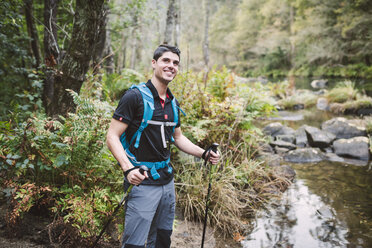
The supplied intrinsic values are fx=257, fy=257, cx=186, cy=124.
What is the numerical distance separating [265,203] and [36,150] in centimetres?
413

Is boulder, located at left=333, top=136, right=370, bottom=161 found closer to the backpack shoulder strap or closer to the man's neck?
the man's neck

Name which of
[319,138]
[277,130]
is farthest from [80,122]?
[277,130]

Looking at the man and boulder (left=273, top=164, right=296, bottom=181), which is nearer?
the man

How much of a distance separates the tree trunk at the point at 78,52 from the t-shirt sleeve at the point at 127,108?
70.8 inches

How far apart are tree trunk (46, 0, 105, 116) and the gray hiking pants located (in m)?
2.01

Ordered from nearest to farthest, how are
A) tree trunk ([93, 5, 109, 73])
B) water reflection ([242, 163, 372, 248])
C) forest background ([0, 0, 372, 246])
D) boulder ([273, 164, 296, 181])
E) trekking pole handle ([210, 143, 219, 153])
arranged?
trekking pole handle ([210, 143, 219, 153]), forest background ([0, 0, 372, 246]), water reflection ([242, 163, 372, 248]), tree trunk ([93, 5, 109, 73]), boulder ([273, 164, 296, 181])

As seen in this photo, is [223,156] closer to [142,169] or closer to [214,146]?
[214,146]

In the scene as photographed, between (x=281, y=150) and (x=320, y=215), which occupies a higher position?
(x=281, y=150)

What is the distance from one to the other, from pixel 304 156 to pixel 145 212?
697 cm

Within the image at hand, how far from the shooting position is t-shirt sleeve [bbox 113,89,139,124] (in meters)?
2.14

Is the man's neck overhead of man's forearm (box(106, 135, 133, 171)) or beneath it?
overhead

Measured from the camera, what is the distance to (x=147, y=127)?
2264mm

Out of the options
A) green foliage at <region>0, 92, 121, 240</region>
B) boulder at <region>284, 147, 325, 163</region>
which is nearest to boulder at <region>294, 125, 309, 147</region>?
boulder at <region>284, 147, 325, 163</region>

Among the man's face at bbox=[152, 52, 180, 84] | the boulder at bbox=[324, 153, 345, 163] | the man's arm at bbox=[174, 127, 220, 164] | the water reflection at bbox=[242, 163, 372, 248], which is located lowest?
A: the water reflection at bbox=[242, 163, 372, 248]
